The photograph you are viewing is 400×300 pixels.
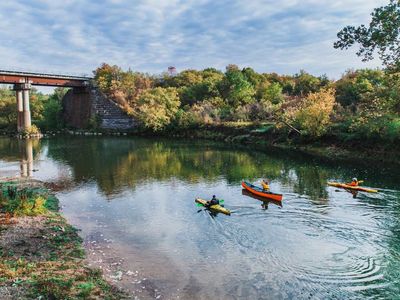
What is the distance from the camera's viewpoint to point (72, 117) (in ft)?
358

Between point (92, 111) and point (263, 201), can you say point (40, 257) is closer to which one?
point (263, 201)

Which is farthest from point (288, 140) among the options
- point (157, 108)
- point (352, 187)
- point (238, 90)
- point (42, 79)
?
point (42, 79)

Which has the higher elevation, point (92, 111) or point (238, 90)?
point (238, 90)

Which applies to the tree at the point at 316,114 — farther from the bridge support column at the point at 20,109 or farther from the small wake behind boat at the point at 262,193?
the bridge support column at the point at 20,109

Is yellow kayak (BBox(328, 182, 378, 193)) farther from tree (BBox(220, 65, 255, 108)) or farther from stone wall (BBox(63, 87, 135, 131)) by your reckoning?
stone wall (BBox(63, 87, 135, 131))

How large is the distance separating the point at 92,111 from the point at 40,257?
8992 centimetres

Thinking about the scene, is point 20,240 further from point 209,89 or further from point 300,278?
point 209,89

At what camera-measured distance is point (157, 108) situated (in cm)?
8475

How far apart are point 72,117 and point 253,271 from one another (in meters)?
102

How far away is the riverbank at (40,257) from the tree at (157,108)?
196 ft

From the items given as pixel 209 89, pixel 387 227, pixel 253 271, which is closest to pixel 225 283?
pixel 253 271

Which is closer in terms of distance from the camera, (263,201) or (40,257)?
(40,257)

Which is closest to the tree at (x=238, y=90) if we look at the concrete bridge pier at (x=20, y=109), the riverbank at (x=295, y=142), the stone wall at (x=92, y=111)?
the riverbank at (x=295, y=142)

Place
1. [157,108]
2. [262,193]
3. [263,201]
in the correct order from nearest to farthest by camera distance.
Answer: [263,201] → [262,193] → [157,108]
